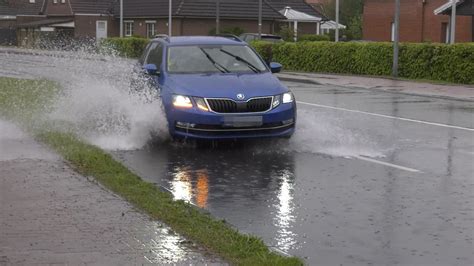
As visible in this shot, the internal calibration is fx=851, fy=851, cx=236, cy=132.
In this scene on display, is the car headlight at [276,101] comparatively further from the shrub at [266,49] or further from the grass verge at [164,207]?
the shrub at [266,49]

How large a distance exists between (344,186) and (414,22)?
1738 inches

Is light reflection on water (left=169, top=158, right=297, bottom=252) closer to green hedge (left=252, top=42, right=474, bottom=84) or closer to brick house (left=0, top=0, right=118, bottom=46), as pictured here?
green hedge (left=252, top=42, right=474, bottom=84)

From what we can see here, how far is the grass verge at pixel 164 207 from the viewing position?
20.4 feet

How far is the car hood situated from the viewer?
11484 mm

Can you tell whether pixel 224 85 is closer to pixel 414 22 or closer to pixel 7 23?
pixel 414 22

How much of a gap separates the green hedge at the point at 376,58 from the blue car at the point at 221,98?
15.0 meters

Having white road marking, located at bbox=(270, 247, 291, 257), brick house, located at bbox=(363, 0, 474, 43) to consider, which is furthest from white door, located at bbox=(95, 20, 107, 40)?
white road marking, located at bbox=(270, 247, 291, 257)

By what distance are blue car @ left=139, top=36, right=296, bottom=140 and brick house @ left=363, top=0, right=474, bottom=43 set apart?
35418 mm

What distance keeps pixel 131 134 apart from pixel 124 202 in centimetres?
453

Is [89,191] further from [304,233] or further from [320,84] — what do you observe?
[320,84]

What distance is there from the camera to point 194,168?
10414 mm

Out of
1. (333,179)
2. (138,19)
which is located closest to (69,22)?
(138,19)

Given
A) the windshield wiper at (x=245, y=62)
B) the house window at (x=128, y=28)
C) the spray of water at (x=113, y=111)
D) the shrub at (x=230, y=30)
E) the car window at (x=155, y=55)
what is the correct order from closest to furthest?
the spray of water at (x=113, y=111) < the windshield wiper at (x=245, y=62) < the car window at (x=155, y=55) < the shrub at (x=230, y=30) < the house window at (x=128, y=28)

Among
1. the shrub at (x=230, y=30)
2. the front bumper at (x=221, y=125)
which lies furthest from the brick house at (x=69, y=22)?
the front bumper at (x=221, y=125)
